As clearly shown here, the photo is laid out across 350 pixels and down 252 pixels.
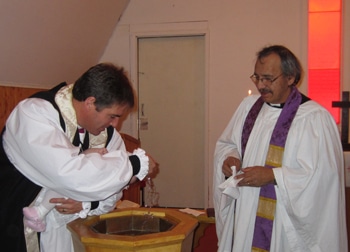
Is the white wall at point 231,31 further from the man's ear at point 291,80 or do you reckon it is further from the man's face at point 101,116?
the man's face at point 101,116

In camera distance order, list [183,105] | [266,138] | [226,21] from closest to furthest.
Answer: [266,138]
[226,21]
[183,105]

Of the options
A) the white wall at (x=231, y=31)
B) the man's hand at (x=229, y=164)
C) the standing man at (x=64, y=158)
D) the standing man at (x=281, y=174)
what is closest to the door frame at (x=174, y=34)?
the white wall at (x=231, y=31)

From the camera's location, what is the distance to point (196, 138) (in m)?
4.56

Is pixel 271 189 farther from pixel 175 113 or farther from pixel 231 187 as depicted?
pixel 175 113

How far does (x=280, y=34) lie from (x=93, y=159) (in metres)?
3.46

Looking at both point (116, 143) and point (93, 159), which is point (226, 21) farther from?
point (93, 159)

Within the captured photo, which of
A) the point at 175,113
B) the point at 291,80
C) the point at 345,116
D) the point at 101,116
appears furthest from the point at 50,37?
the point at 345,116

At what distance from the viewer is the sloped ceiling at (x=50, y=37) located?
2.74 metres

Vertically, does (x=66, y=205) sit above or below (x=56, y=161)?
below

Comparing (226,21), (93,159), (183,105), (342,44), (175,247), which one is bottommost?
(175,247)

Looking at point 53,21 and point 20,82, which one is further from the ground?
point 53,21

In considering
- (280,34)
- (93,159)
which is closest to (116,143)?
(93,159)

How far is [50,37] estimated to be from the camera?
3.21m

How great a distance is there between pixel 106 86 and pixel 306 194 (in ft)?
3.59
